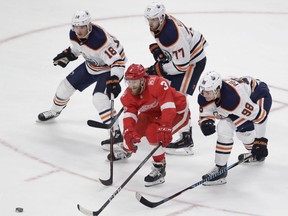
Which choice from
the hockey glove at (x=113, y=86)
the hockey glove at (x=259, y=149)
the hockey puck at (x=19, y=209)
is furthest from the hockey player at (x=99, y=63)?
the hockey puck at (x=19, y=209)

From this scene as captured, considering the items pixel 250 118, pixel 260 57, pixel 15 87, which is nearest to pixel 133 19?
pixel 260 57

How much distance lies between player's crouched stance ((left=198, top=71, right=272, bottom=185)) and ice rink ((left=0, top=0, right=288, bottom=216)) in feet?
0.85

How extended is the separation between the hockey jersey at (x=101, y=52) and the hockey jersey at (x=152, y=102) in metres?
0.49

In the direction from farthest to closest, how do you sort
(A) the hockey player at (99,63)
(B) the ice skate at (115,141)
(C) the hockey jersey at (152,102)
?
(B) the ice skate at (115,141)
(A) the hockey player at (99,63)
(C) the hockey jersey at (152,102)

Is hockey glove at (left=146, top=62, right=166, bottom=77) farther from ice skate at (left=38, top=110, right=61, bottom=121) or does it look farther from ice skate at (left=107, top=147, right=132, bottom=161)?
ice skate at (left=38, top=110, right=61, bottom=121)

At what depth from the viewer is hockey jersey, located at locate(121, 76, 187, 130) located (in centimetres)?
526

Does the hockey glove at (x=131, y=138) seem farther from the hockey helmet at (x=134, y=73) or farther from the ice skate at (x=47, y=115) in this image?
the ice skate at (x=47, y=115)

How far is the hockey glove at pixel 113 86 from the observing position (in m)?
5.70

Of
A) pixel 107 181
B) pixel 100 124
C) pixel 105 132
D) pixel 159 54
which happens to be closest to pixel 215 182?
pixel 107 181

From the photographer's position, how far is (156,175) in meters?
5.39

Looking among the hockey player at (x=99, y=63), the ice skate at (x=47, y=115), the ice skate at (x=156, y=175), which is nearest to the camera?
the ice skate at (x=156, y=175)

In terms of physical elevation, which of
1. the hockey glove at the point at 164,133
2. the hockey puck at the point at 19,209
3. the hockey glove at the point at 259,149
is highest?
the hockey glove at the point at 164,133

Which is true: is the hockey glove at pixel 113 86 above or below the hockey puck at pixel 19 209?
above

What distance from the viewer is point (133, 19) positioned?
9.25m
